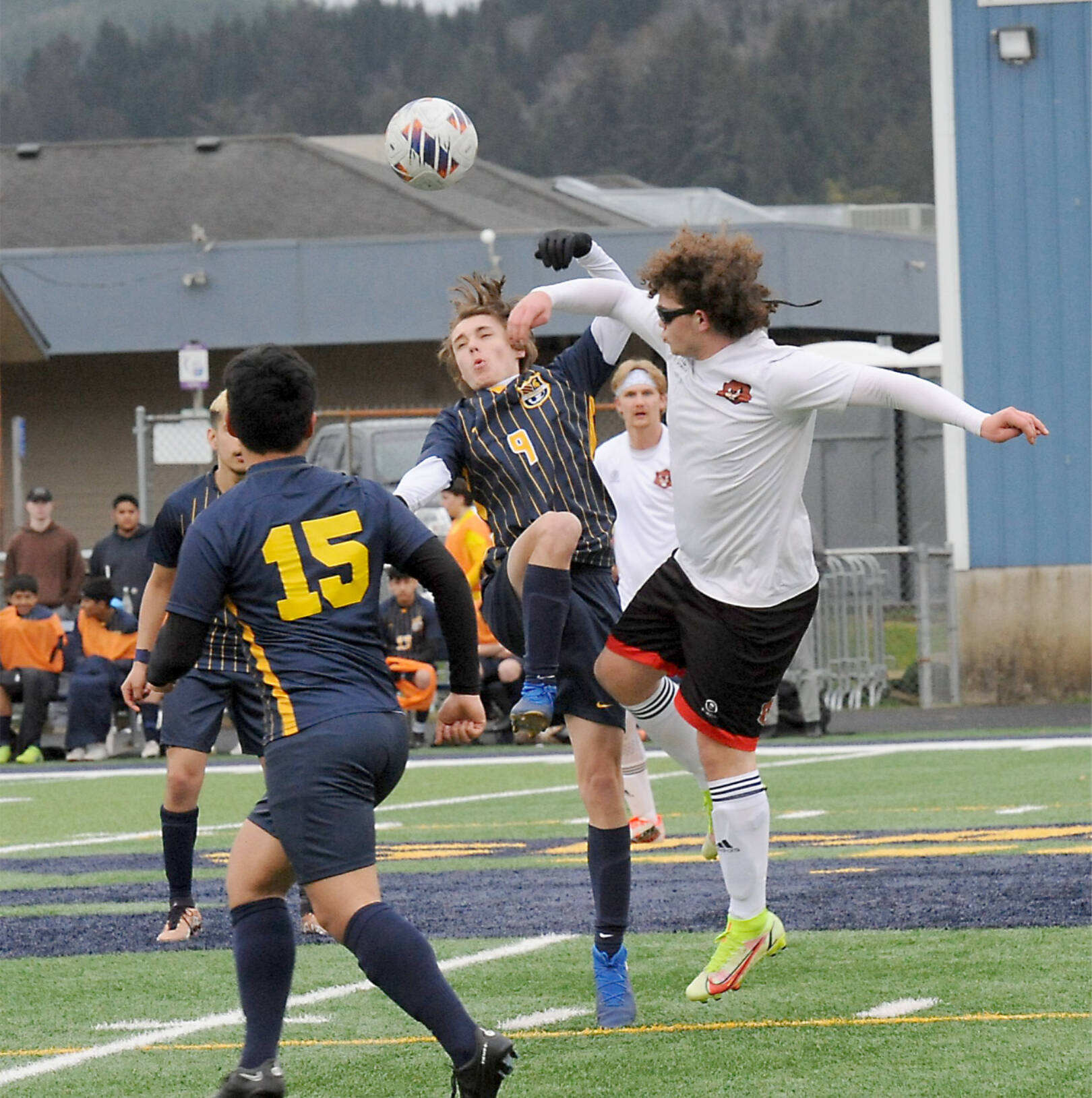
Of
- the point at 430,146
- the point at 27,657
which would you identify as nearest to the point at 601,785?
the point at 430,146

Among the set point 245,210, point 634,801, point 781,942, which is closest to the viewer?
point 781,942

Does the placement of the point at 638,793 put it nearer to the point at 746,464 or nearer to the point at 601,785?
the point at 601,785

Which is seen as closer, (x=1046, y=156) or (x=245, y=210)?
(x=1046, y=156)

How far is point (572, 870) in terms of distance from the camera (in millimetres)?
8539

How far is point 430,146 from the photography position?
7.61 m

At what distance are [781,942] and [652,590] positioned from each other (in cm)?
105

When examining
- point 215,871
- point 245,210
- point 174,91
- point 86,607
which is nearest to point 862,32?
point 174,91

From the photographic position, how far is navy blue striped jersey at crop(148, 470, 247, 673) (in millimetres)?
6543

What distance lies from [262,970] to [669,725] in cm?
183

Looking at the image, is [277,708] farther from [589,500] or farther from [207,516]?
[589,500]

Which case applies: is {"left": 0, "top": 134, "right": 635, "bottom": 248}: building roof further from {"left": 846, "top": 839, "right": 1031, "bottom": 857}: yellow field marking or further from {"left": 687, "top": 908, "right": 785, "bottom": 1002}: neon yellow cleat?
{"left": 687, "top": 908, "right": 785, "bottom": 1002}: neon yellow cleat

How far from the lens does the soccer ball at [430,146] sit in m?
7.57

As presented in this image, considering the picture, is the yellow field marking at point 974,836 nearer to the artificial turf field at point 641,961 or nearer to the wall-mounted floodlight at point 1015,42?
the artificial turf field at point 641,961

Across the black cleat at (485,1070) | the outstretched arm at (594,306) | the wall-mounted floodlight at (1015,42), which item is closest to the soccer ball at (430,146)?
the outstretched arm at (594,306)
